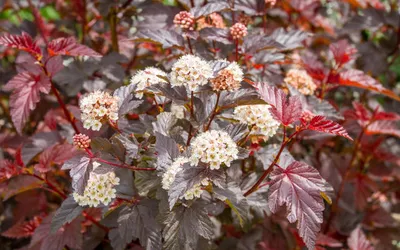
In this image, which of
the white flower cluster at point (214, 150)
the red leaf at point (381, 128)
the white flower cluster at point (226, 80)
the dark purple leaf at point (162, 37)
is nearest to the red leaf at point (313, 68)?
the red leaf at point (381, 128)

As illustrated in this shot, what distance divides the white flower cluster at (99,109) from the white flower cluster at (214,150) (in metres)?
0.27

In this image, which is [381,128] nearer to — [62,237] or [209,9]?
[209,9]

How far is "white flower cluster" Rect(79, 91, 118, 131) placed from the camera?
50.4 inches

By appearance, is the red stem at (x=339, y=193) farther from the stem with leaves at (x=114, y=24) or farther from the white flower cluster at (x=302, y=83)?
the stem with leaves at (x=114, y=24)

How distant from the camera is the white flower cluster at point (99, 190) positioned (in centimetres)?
134

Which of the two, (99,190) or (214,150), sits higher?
(214,150)

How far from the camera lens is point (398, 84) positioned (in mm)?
3141

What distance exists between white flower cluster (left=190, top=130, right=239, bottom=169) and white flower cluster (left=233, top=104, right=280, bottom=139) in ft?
0.57

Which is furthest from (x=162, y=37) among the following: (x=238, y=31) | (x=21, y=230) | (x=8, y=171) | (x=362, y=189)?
(x=362, y=189)

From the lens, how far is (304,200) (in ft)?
4.12

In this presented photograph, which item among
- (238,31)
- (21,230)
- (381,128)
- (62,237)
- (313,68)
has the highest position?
(238,31)

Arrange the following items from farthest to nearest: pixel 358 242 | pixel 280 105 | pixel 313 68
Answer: pixel 313 68 → pixel 358 242 → pixel 280 105

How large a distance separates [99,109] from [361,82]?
1.13 meters

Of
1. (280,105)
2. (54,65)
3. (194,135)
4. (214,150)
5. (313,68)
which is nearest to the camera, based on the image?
(214,150)
